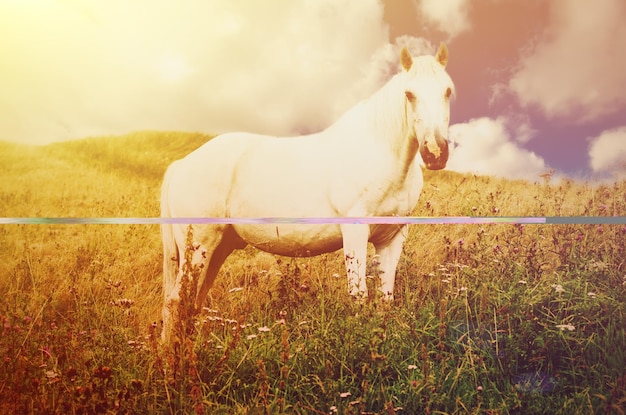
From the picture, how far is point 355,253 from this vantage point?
2.79m

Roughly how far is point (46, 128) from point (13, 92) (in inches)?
10.7

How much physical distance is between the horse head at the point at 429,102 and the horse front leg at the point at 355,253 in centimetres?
47

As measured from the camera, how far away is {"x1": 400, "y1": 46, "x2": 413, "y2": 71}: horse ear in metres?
2.75

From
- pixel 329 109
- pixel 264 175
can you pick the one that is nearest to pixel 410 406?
pixel 264 175

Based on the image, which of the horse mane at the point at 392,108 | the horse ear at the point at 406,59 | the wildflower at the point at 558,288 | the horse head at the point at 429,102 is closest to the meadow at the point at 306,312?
the wildflower at the point at 558,288

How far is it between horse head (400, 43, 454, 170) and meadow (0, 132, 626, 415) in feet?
0.47

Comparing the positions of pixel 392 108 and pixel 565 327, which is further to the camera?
pixel 392 108

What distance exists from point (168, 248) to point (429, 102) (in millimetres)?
1538

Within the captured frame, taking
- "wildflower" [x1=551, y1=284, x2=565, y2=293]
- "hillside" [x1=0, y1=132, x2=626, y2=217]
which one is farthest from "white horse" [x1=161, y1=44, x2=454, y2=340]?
"wildflower" [x1=551, y1=284, x2=565, y2=293]

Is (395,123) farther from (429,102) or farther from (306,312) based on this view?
(306,312)

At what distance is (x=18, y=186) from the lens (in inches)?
123

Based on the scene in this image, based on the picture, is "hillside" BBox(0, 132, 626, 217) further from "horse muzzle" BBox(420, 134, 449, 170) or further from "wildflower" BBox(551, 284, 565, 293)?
"wildflower" BBox(551, 284, 565, 293)

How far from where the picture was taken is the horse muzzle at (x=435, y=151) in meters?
2.69

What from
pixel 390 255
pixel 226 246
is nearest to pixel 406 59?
pixel 390 255
